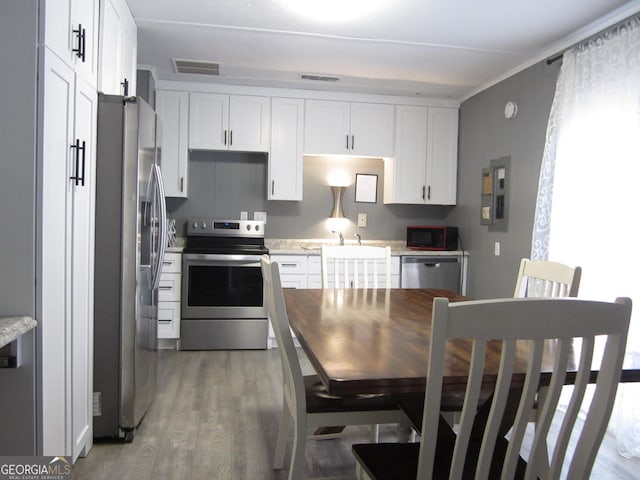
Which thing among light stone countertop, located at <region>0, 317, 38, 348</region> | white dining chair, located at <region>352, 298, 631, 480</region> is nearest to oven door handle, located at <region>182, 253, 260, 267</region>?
light stone countertop, located at <region>0, 317, 38, 348</region>

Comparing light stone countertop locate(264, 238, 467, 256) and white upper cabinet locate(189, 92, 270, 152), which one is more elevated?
white upper cabinet locate(189, 92, 270, 152)

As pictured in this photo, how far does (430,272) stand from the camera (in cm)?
443

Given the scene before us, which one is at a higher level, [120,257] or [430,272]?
[120,257]

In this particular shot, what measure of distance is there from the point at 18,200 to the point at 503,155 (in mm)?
3445

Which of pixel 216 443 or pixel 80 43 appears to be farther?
pixel 216 443

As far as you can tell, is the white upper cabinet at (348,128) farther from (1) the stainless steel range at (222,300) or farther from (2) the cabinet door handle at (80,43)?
(2) the cabinet door handle at (80,43)

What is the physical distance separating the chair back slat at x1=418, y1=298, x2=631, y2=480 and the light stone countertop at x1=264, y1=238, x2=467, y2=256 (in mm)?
3216

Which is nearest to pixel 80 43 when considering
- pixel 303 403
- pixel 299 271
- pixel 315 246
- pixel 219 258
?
pixel 303 403

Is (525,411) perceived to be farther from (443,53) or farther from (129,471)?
(443,53)

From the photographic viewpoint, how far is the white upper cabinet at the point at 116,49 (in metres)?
2.38

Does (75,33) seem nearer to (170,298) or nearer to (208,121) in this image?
(208,121)

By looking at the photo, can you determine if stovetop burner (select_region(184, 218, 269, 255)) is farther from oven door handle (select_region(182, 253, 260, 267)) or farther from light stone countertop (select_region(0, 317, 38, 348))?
light stone countertop (select_region(0, 317, 38, 348))

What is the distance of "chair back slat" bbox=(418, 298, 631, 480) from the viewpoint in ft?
3.06

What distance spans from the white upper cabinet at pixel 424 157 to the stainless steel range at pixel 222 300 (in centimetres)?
153
